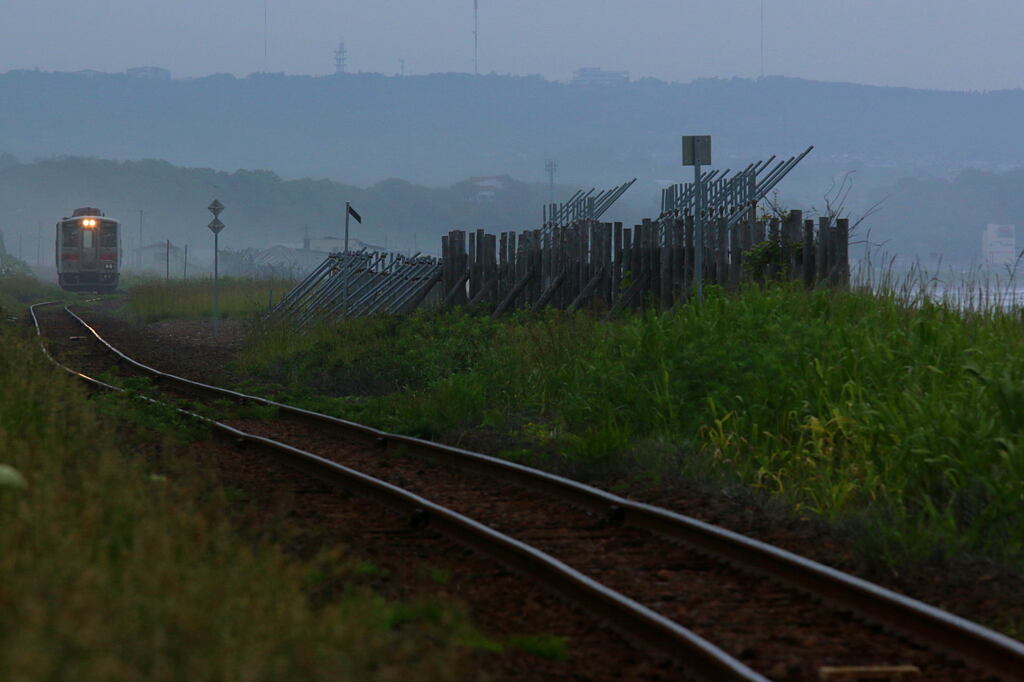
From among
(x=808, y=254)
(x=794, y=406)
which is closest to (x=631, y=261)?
(x=808, y=254)

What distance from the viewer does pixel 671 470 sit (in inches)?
382

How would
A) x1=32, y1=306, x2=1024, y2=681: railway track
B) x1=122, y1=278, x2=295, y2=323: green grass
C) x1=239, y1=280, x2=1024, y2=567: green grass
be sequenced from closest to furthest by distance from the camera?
1. x1=32, y1=306, x2=1024, y2=681: railway track
2. x1=239, y1=280, x2=1024, y2=567: green grass
3. x1=122, y1=278, x2=295, y2=323: green grass

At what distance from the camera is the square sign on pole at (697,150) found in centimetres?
1382

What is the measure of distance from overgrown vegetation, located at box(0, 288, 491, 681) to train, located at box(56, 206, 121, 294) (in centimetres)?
4924

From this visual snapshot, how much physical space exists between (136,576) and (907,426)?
568cm

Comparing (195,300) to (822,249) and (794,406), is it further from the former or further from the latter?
(794,406)

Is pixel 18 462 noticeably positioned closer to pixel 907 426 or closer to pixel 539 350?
pixel 907 426

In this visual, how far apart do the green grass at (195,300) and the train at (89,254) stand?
11.6 m

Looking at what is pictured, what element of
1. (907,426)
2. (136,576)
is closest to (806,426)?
(907,426)

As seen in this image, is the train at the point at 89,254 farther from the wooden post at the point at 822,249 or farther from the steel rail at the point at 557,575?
the steel rail at the point at 557,575

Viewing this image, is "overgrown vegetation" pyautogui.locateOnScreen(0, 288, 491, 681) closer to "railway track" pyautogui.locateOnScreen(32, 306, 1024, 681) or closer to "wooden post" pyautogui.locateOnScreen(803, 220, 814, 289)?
"railway track" pyautogui.locateOnScreen(32, 306, 1024, 681)

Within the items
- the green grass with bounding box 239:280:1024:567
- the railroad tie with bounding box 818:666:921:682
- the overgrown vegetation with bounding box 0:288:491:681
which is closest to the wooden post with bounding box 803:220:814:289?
the green grass with bounding box 239:280:1024:567

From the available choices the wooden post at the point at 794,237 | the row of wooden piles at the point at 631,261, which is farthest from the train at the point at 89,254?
the wooden post at the point at 794,237

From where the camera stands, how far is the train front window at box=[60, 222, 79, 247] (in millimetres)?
52438
